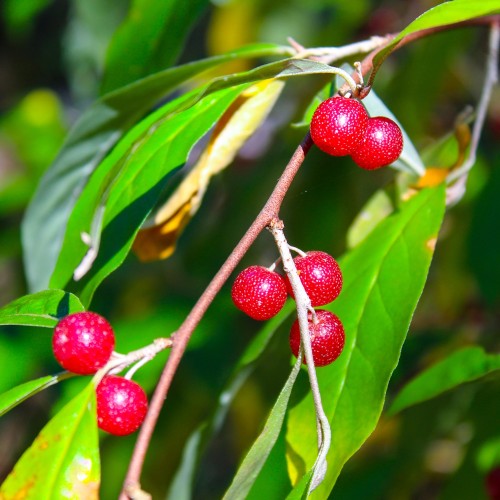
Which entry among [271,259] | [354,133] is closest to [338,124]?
[354,133]

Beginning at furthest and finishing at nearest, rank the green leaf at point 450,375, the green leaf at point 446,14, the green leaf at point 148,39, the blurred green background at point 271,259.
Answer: the blurred green background at point 271,259 < the green leaf at point 148,39 < the green leaf at point 450,375 < the green leaf at point 446,14

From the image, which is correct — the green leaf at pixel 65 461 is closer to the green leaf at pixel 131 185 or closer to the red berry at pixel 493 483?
the green leaf at pixel 131 185

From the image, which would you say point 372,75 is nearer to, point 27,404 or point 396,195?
point 396,195

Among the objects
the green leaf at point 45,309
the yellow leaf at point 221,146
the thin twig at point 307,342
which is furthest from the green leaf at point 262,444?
the yellow leaf at point 221,146

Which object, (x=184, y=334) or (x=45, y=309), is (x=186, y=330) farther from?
(x=45, y=309)

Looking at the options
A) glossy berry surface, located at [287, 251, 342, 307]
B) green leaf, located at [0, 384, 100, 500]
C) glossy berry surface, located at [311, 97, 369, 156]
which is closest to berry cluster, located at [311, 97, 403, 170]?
glossy berry surface, located at [311, 97, 369, 156]

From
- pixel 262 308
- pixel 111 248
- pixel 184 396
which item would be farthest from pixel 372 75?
pixel 184 396
